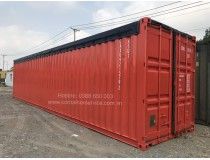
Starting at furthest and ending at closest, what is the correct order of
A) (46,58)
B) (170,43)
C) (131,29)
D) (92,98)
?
(46,58), (92,98), (170,43), (131,29)

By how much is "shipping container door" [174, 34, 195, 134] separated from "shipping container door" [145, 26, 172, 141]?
409 mm

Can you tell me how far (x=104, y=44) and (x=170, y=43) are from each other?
2058 millimetres

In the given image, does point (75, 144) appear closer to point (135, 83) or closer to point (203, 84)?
point (135, 83)

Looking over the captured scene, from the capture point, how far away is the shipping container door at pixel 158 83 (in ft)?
26.3

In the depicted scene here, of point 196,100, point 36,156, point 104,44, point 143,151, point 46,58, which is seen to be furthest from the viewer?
point 46,58

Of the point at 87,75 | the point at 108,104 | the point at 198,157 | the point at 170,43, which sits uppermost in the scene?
the point at 170,43

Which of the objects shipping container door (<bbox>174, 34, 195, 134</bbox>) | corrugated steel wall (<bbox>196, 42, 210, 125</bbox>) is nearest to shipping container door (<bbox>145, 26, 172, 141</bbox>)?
shipping container door (<bbox>174, 34, 195, 134</bbox>)

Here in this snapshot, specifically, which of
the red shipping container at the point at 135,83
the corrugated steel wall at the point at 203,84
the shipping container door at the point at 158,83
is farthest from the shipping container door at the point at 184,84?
the corrugated steel wall at the point at 203,84

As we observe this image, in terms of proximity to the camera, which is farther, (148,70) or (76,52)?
(76,52)

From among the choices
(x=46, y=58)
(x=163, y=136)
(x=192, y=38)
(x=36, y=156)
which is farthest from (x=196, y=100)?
(x=46, y=58)

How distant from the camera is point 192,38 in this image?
10133 mm

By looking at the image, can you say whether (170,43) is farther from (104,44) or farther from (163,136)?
(163,136)

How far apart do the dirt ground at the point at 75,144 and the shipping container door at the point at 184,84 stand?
0.45 m

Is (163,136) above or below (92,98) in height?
below
